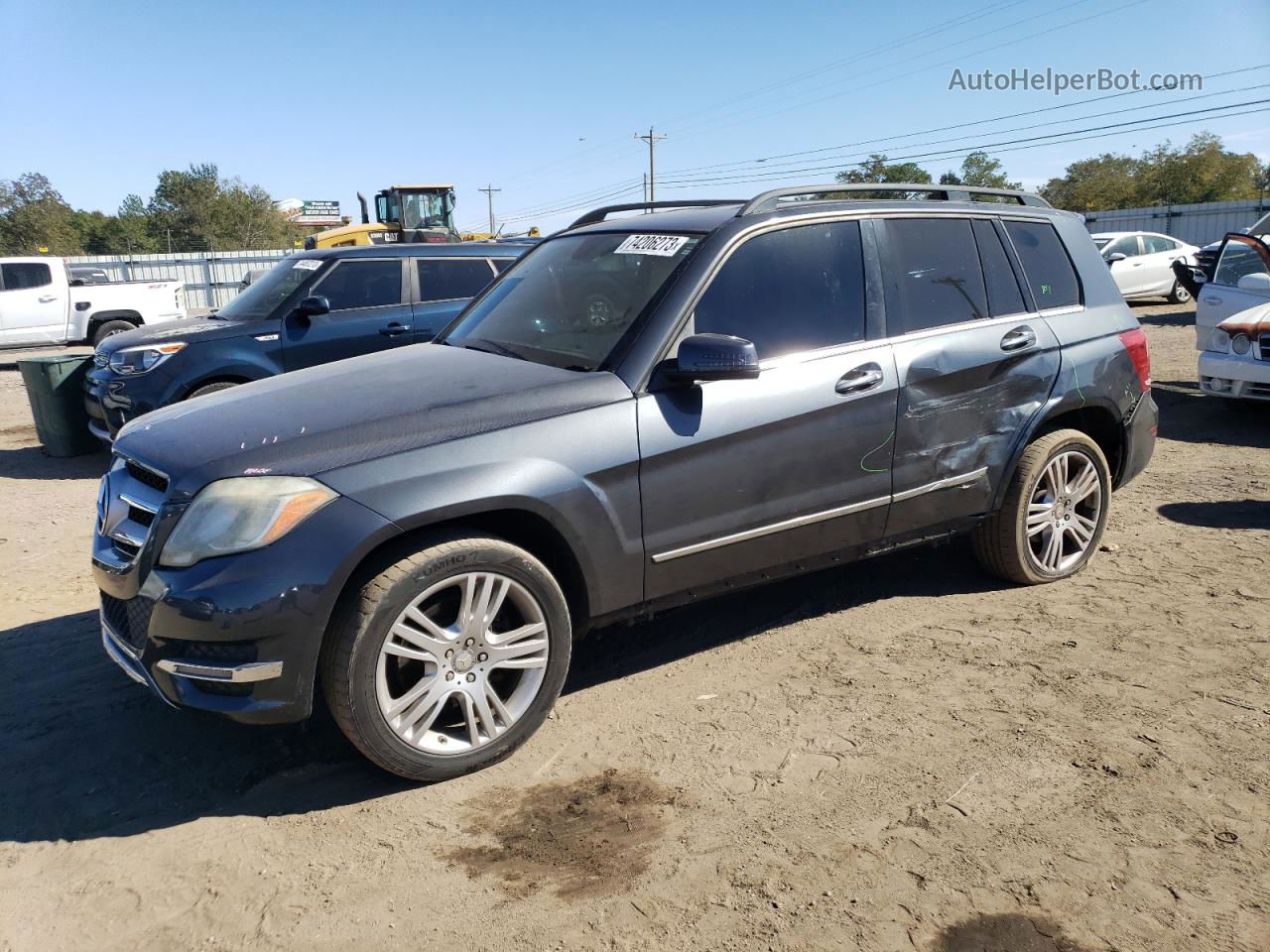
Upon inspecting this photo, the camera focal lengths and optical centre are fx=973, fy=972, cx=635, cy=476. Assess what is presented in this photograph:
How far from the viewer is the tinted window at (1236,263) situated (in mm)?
10094

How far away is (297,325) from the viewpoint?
27.0ft

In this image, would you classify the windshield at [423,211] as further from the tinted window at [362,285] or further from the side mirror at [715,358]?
the side mirror at [715,358]

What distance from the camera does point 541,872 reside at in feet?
9.25

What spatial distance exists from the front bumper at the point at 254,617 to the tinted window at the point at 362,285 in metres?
5.78

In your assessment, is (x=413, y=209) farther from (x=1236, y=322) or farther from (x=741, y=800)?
(x=741, y=800)

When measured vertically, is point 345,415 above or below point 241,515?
above

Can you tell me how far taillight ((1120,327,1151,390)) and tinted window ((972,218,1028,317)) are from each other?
76 centimetres

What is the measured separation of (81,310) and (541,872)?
57.8ft

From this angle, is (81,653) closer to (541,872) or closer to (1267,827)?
(541,872)

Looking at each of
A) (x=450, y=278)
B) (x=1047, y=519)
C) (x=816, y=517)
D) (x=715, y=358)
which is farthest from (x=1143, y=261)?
(x=715, y=358)

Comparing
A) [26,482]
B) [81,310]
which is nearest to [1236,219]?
[81,310]

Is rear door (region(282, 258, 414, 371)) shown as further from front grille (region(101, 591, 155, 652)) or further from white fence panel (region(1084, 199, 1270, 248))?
white fence panel (region(1084, 199, 1270, 248))

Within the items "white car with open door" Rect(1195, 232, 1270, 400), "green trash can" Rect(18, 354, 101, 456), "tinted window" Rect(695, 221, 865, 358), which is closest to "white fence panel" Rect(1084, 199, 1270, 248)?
"white car with open door" Rect(1195, 232, 1270, 400)

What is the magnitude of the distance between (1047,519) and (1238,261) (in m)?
7.40
